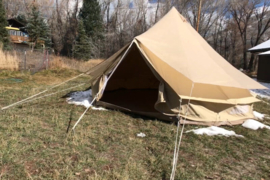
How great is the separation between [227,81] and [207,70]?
A: 1.32 ft

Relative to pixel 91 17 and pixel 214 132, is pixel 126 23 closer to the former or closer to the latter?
pixel 91 17

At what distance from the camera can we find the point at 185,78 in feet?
13.9

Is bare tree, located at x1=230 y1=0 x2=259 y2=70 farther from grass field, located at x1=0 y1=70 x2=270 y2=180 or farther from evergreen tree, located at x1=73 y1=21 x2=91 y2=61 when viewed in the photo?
grass field, located at x1=0 y1=70 x2=270 y2=180

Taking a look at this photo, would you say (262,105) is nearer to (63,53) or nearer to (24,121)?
(24,121)

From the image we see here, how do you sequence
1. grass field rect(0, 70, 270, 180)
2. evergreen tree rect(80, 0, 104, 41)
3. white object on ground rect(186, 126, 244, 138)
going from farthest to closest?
evergreen tree rect(80, 0, 104, 41)
white object on ground rect(186, 126, 244, 138)
grass field rect(0, 70, 270, 180)

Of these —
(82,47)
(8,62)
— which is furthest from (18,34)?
(8,62)

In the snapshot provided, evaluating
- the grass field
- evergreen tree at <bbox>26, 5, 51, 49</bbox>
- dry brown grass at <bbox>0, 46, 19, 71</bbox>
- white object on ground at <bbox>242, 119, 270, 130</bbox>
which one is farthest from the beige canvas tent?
evergreen tree at <bbox>26, 5, 51, 49</bbox>

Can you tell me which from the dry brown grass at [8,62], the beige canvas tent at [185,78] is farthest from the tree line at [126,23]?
the beige canvas tent at [185,78]

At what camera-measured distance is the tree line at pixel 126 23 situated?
999 inches

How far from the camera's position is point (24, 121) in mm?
3541

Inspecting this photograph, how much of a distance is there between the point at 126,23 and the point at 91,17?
20.1 feet

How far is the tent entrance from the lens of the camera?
18.3ft

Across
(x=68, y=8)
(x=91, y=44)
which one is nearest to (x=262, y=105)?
(x=91, y=44)

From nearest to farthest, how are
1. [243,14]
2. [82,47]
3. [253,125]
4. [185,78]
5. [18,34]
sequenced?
[253,125] < [185,78] < [82,47] < [243,14] < [18,34]
